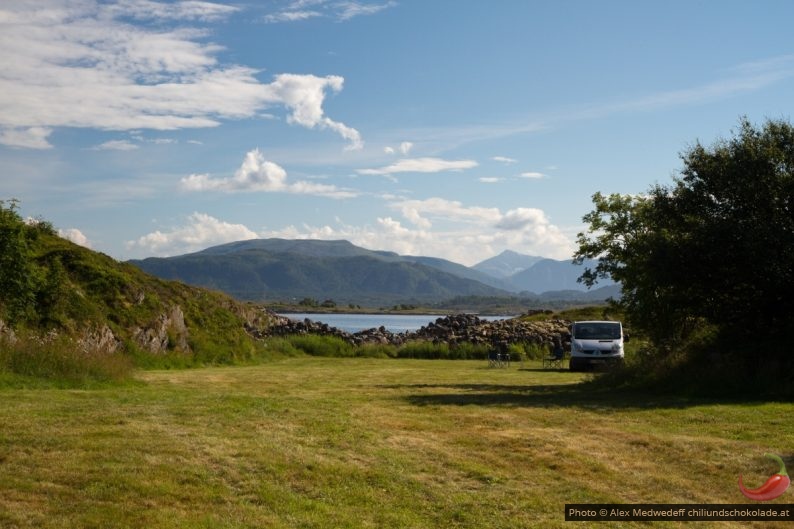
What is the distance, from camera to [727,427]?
12555mm

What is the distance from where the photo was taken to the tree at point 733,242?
58.4 ft

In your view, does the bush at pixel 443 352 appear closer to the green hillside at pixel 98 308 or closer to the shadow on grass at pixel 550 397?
the green hillside at pixel 98 308

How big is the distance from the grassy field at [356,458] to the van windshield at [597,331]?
14.4 metres

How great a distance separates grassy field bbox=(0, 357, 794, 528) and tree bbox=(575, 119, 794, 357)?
3778 millimetres

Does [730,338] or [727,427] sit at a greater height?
[730,338]

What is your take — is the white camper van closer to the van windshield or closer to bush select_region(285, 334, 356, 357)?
the van windshield

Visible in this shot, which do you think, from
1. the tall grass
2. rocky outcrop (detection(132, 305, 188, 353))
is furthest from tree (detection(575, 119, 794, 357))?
rocky outcrop (detection(132, 305, 188, 353))

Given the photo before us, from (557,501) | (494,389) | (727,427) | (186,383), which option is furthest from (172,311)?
(557,501)

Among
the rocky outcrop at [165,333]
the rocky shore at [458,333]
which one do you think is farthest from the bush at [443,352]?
the rocky outcrop at [165,333]

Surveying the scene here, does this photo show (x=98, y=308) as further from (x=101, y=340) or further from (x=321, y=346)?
(x=321, y=346)

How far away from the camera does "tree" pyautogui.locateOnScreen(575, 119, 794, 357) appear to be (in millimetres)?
17797

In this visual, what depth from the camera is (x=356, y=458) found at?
9953mm

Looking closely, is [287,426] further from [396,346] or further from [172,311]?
[396,346]

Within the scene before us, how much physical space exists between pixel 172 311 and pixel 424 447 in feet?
66.1
